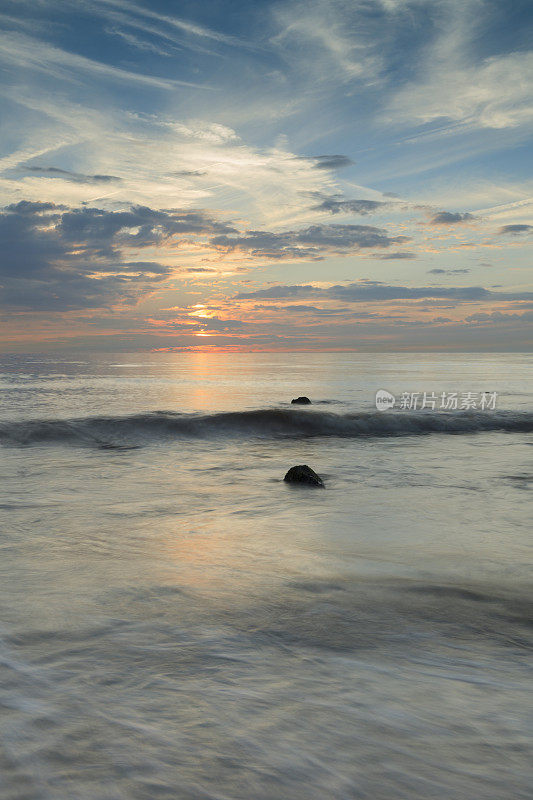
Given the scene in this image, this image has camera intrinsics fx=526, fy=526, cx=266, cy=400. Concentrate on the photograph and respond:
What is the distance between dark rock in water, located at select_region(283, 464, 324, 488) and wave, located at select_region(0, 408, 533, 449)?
7.57 metres

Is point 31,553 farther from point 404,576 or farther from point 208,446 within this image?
point 208,446

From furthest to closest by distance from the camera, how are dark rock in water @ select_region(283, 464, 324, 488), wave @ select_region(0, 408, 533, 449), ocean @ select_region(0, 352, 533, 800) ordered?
wave @ select_region(0, 408, 533, 449)
dark rock in water @ select_region(283, 464, 324, 488)
ocean @ select_region(0, 352, 533, 800)

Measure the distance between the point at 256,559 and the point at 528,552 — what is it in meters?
3.05

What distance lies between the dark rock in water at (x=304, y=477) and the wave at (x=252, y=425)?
7.57 m

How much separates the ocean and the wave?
675 cm

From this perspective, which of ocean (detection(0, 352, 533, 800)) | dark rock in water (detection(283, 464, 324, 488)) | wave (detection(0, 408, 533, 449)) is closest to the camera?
ocean (detection(0, 352, 533, 800))

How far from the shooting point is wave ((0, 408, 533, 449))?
1678 centimetres

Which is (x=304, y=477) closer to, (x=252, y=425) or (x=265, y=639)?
(x=265, y=639)

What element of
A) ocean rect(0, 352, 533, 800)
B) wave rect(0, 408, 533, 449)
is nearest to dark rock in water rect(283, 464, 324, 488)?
ocean rect(0, 352, 533, 800)

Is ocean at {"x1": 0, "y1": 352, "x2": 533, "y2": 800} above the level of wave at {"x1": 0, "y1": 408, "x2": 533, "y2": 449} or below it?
below

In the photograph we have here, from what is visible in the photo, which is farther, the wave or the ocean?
the wave

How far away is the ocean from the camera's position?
2418 millimetres

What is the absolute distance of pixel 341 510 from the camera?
7.82 m

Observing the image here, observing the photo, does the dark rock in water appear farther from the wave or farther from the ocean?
the wave
